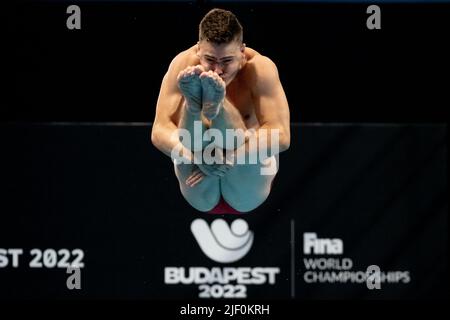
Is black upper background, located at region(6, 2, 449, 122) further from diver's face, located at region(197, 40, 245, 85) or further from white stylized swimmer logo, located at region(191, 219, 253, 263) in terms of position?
diver's face, located at region(197, 40, 245, 85)

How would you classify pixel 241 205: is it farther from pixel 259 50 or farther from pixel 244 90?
pixel 259 50

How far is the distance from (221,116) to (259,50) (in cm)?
270

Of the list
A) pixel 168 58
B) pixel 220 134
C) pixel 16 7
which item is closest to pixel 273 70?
pixel 220 134

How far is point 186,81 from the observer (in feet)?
15.5

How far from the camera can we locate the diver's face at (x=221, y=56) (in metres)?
4.97

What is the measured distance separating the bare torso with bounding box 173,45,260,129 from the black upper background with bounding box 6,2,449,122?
1960mm

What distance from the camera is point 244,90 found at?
5523 millimetres

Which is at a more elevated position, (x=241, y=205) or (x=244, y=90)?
(x=244, y=90)

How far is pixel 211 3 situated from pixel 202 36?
6.55ft

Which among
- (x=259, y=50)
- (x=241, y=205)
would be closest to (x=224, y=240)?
(x=259, y=50)

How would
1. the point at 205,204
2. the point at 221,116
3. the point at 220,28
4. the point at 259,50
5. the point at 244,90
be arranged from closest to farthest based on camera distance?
1. the point at 220,28
2. the point at 221,116
3. the point at 244,90
4. the point at 205,204
5. the point at 259,50

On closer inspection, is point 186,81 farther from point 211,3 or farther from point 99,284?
point 99,284

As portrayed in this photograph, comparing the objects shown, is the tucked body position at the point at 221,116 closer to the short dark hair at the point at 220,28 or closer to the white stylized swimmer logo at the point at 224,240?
the short dark hair at the point at 220,28

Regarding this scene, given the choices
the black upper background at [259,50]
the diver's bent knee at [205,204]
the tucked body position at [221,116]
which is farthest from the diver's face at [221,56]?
the black upper background at [259,50]
